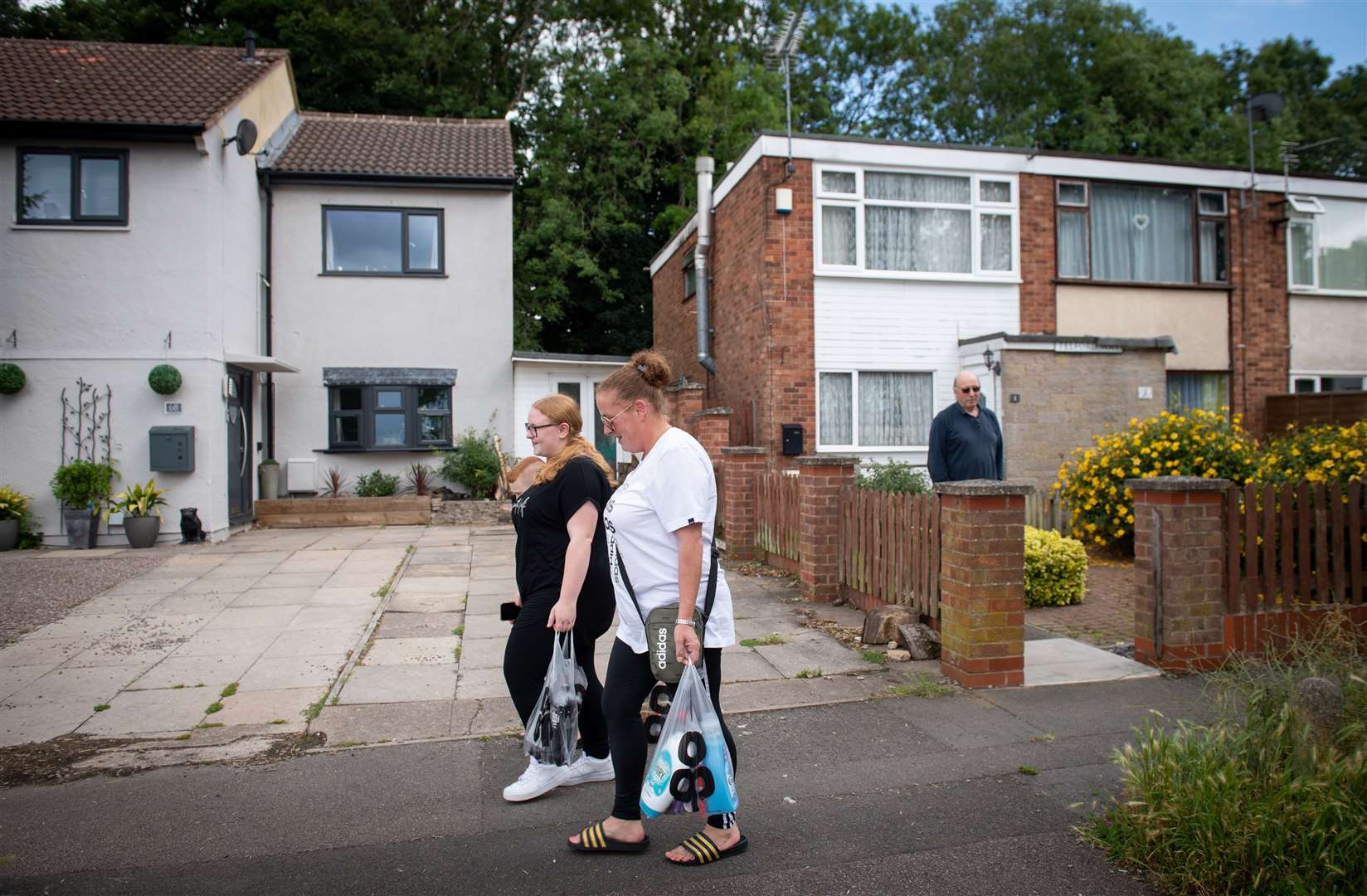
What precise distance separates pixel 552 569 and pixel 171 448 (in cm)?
1018

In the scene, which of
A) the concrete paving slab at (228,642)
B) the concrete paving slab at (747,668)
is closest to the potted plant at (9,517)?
the concrete paving slab at (228,642)

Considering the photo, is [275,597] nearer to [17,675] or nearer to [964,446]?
[17,675]

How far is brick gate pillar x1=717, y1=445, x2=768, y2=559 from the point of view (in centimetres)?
1005

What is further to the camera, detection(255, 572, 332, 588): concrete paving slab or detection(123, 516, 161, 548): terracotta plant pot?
detection(123, 516, 161, 548): terracotta plant pot

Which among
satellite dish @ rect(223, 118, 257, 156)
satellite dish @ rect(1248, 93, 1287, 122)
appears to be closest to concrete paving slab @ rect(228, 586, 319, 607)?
satellite dish @ rect(223, 118, 257, 156)

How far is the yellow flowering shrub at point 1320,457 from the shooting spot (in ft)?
24.1

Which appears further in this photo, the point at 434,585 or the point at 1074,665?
the point at 434,585

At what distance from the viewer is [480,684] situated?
5586 millimetres

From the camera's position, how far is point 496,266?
16.4 metres

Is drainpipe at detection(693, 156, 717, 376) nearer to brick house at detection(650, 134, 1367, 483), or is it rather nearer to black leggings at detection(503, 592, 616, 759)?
brick house at detection(650, 134, 1367, 483)

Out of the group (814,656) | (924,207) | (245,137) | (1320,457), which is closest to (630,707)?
(814,656)

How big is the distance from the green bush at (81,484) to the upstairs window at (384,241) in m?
5.73

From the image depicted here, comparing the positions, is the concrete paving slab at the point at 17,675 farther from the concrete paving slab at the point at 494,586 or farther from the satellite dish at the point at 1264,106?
the satellite dish at the point at 1264,106

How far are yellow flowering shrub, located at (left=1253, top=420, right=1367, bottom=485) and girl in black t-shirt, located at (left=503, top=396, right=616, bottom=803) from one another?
19.8 ft
